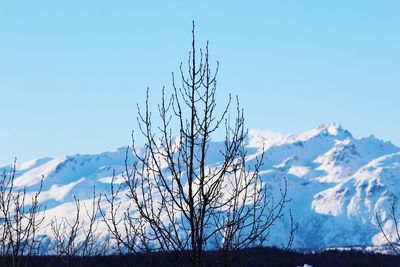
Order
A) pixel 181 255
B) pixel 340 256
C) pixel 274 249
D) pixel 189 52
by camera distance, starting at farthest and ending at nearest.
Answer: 1. pixel 340 256
2. pixel 274 249
3. pixel 189 52
4. pixel 181 255

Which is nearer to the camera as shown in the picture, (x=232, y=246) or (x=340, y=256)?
(x=232, y=246)

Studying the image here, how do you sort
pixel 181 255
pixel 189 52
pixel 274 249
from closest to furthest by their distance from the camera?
pixel 181 255 < pixel 189 52 < pixel 274 249

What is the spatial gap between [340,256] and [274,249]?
1487 inches

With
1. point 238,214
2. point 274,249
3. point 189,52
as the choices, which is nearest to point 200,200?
point 238,214

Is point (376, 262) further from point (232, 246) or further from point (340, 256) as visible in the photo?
point (232, 246)

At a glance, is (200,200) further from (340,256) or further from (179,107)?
(340,256)

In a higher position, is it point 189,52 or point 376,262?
point 376,262

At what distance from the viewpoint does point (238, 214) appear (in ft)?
39.9

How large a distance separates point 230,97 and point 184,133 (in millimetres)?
1077

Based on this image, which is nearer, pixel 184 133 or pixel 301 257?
pixel 184 133

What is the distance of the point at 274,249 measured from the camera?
6201 inches

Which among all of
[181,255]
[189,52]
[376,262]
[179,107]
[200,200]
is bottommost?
[181,255]

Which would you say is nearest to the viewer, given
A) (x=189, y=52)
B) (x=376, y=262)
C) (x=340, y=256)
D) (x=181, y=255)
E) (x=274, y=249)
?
(x=181, y=255)

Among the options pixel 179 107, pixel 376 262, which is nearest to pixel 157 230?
pixel 179 107
